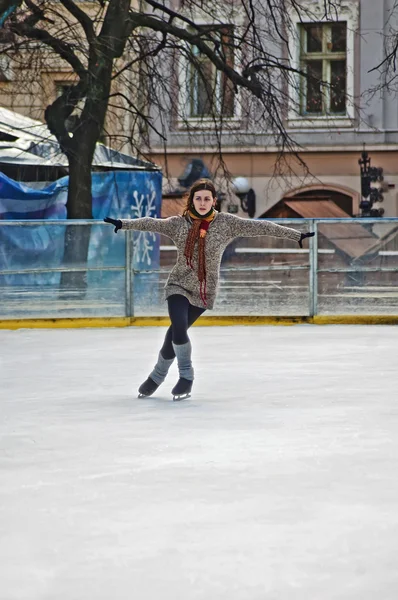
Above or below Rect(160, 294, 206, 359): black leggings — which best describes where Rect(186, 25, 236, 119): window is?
above

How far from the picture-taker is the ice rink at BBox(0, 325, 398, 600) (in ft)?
14.8

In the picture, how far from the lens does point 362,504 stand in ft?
18.7

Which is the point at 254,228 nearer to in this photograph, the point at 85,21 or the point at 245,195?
the point at 85,21

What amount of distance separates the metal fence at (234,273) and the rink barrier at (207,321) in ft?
0.24

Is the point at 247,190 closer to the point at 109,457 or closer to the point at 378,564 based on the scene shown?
the point at 109,457

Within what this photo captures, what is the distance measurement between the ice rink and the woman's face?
1.24 meters

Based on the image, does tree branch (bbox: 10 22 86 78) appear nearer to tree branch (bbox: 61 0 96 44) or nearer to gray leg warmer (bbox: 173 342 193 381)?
tree branch (bbox: 61 0 96 44)

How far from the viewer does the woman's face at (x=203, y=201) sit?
9344 mm

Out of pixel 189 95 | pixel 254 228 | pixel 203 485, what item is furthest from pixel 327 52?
pixel 203 485

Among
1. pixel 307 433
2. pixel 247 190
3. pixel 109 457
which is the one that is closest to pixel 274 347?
pixel 307 433

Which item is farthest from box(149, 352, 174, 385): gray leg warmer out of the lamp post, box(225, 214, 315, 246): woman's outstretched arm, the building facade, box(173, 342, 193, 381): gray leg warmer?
the building facade

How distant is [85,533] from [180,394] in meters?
4.51

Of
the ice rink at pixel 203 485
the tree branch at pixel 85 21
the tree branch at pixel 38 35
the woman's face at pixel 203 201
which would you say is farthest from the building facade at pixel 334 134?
the woman's face at pixel 203 201

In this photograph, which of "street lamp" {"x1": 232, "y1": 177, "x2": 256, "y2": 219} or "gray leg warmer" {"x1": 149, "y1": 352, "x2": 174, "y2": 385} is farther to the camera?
"street lamp" {"x1": 232, "y1": 177, "x2": 256, "y2": 219}
